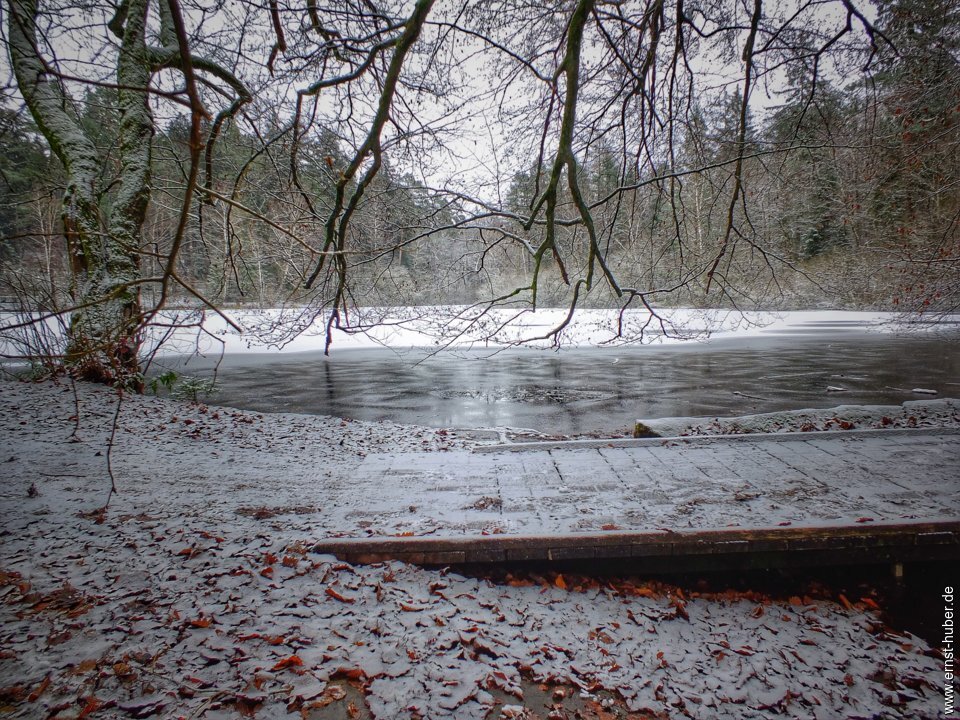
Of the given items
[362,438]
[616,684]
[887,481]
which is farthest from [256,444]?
[887,481]

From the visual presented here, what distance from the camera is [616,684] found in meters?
2.42

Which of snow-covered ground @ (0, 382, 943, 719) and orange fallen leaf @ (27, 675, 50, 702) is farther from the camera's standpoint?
snow-covered ground @ (0, 382, 943, 719)

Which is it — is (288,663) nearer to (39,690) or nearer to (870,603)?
(39,690)

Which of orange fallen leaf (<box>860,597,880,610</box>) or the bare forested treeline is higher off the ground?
the bare forested treeline

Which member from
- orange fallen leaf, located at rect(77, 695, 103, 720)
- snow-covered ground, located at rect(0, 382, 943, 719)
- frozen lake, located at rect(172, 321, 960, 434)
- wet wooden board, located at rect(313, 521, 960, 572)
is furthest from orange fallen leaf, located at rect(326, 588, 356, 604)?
frozen lake, located at rect(172, 321, 960, 434)

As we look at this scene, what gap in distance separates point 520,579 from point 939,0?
24.8 ft

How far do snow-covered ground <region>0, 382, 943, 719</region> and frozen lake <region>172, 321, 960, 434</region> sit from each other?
3.76 meters

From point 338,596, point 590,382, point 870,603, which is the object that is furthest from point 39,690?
point 590,382

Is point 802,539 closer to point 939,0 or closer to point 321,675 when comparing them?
point 321,675

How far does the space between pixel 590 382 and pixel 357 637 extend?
34.7ft

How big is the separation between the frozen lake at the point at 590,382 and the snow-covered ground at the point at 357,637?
3.76 metres

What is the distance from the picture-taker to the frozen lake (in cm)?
931

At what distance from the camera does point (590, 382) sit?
1249 cm

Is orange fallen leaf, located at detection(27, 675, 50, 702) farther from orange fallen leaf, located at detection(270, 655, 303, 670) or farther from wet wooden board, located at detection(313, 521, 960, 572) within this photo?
wet wooden board, located at detection(313, 521, 960, 572)
